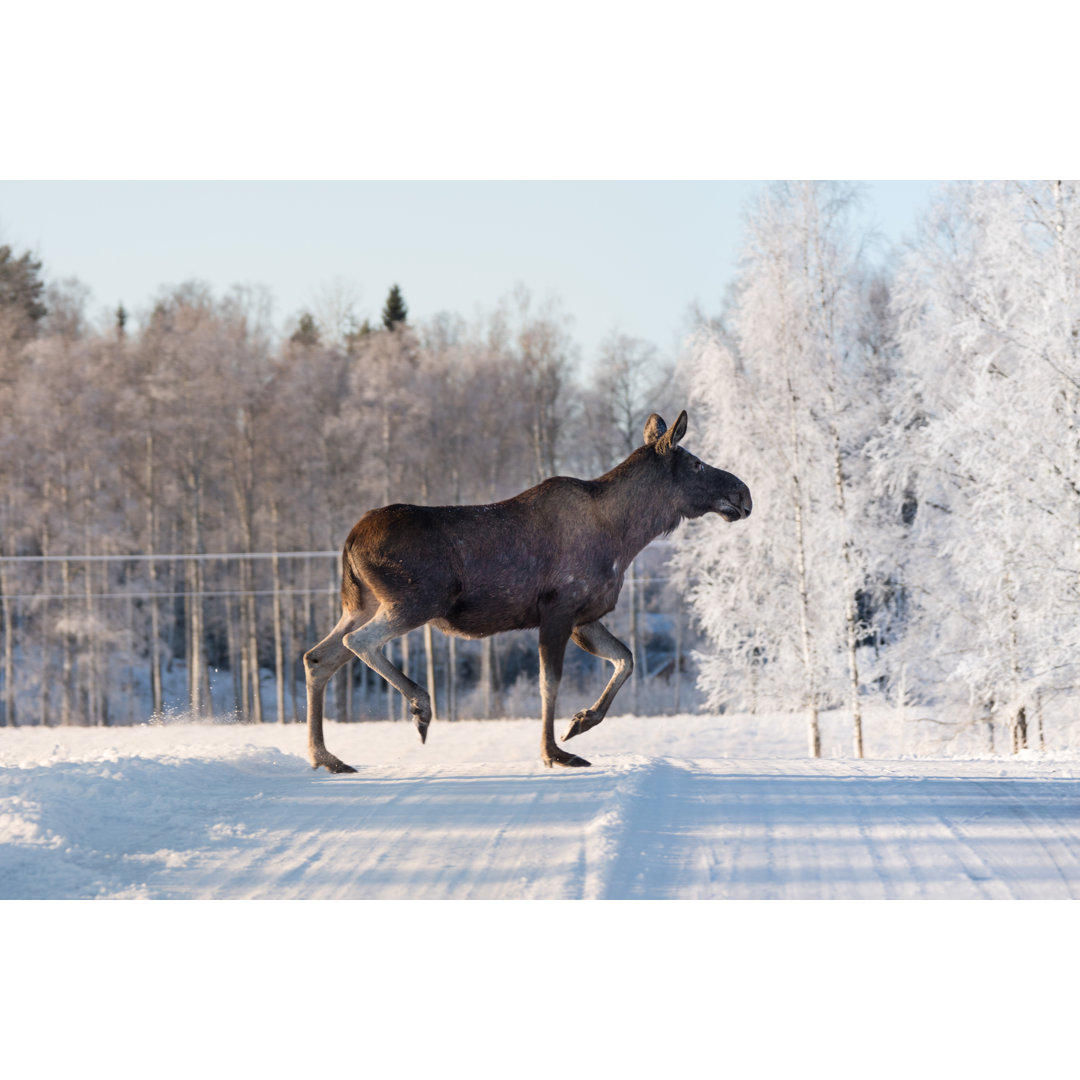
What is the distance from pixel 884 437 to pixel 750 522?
10.4 feet

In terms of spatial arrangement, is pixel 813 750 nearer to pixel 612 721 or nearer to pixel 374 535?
pixel 612 721

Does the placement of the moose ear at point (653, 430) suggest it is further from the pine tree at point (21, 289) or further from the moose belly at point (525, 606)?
the pine tree at point (21, 289)

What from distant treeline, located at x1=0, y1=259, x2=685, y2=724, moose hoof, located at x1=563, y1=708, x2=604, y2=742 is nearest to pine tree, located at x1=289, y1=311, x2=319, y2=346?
distant treeline, located at x1=0, y1=259, x2=685, y2=724

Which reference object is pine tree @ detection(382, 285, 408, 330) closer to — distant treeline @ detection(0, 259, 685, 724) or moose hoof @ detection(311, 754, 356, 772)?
distant treeline @ detection(0, 259, 685, 724)

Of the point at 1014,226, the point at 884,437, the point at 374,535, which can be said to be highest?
the point at 1014,226

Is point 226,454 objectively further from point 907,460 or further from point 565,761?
point 565,761

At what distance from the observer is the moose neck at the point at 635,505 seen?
8.09 meters

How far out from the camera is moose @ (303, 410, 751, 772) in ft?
24.9

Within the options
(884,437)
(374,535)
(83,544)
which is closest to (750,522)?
(884,437)

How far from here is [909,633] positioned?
20672 mm

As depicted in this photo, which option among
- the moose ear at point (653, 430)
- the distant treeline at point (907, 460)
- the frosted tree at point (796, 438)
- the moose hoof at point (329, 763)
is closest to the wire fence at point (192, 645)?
the frosted tree at point (796, 438)

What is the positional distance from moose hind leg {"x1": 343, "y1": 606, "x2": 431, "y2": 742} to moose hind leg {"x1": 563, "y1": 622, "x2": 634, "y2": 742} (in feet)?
3.34

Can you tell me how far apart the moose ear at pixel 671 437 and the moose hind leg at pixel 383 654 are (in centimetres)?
225

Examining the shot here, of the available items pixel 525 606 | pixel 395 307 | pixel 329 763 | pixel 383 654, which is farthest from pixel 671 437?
pixel 395 307
